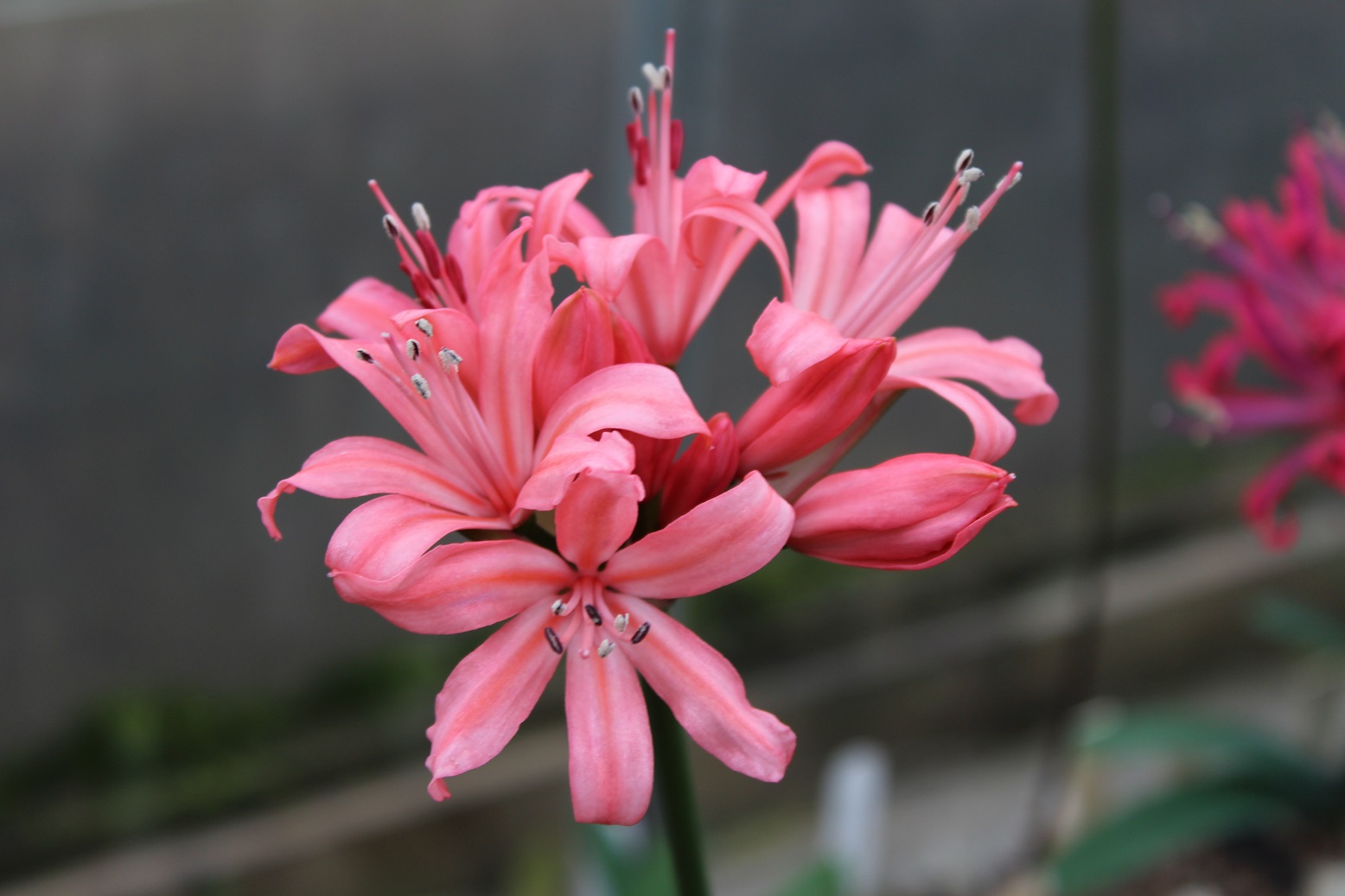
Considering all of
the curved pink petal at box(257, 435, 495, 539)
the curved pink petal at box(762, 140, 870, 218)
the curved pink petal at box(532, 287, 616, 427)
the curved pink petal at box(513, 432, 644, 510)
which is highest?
the curved pink petal at box(762, 140, 870, 218)

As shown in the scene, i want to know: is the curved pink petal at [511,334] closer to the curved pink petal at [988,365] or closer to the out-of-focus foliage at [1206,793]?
the curved pink petal at [988,365]

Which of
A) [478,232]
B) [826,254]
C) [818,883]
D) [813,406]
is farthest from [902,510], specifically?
[818,883]

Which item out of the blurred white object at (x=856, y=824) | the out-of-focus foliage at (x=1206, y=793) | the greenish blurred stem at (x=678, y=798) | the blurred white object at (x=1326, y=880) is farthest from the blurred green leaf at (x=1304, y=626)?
the greenish blurred stem at (x=678, y=798)

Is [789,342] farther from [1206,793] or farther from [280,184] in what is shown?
[1206,793]

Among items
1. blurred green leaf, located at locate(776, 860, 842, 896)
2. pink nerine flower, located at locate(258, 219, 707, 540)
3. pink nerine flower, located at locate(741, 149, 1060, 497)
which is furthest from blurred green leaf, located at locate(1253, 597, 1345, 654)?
pink nerine flower, located at locate(258, 219, 707, 540)

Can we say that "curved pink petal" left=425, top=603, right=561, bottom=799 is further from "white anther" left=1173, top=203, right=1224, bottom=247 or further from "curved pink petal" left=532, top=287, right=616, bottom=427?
"white anther" left=1173, top=203, right=1224, bottom=247

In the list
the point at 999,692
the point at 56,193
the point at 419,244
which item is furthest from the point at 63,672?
the point at 999,692

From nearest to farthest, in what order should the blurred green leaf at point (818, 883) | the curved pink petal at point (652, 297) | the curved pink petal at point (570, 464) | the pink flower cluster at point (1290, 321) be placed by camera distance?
the curved pink petal at point (570, 464), the curved pink petal at point (652, 297), the pink flower cluster at point (1290, 321), the blurred green leaf at point (818, 883)

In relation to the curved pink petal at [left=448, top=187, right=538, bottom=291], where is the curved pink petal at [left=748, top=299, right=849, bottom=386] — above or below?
below

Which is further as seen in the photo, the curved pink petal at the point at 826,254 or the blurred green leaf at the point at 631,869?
the blurred green leaf at the point at 631,869
